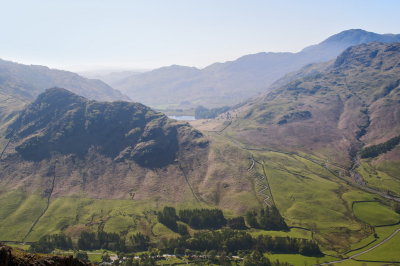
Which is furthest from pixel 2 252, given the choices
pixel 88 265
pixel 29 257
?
pixel 88 265

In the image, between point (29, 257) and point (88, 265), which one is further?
point (88, 265)

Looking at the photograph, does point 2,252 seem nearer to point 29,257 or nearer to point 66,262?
point 29,257

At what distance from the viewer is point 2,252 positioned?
7306 centimetres

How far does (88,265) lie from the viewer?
9300 centimetres

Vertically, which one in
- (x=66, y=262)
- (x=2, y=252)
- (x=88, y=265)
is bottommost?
(x=88, y=265)

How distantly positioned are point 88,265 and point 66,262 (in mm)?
10986

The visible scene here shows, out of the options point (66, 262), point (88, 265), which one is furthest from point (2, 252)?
point (88, 265)

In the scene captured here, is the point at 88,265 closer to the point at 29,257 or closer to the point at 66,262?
the point at 66,262

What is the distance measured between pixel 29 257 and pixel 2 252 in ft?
21.6

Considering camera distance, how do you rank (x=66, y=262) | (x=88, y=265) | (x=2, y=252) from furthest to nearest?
(x=88, y=265) → (x=66, y=262) → (x=2, y=252)

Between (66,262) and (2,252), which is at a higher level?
(2,252)

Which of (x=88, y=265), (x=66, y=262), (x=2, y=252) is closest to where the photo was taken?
(x=2, y=252)

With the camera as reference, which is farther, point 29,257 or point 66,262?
point 66,262

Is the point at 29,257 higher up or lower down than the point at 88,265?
higher up
